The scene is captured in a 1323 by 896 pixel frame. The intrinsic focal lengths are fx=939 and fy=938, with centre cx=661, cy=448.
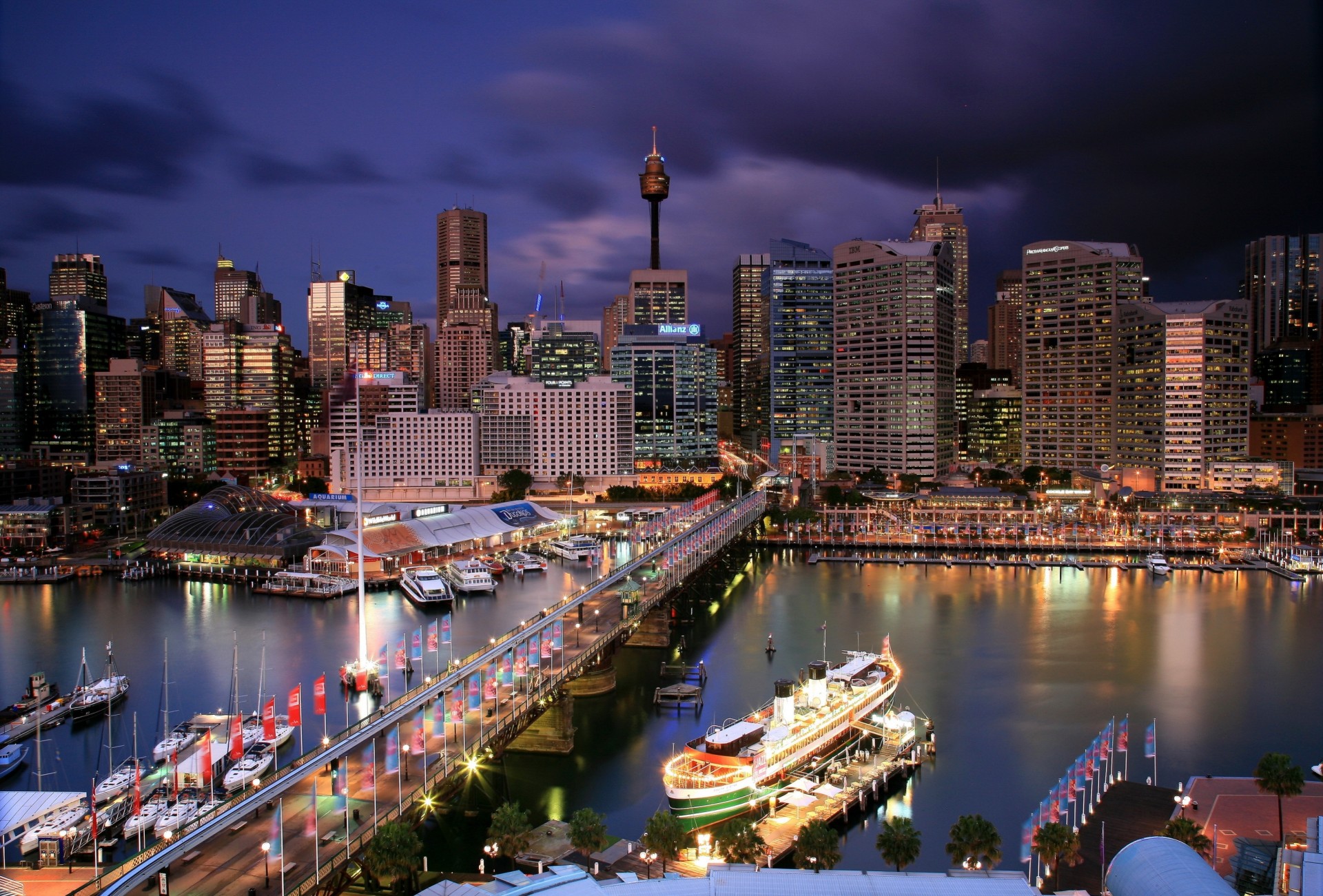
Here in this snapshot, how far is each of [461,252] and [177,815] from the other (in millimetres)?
168820

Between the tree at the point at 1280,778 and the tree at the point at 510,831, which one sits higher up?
the tree at the point at 1280,778

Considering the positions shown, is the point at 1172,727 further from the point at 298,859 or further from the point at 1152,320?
the point at 1152,320

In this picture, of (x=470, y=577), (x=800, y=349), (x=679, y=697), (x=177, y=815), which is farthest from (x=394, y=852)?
(x=800, y=349)

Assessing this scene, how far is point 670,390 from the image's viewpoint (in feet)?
344

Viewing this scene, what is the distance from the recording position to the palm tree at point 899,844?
1641 centimetres

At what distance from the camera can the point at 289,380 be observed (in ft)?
358

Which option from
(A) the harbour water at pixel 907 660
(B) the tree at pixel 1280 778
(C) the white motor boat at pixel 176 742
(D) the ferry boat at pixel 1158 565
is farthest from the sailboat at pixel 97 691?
(D) the ferry boat at pixel 1158 565

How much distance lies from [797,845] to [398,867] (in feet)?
22.7

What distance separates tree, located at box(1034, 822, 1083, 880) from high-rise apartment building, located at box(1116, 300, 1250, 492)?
6897 cm

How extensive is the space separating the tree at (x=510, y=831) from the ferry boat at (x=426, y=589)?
87.1ft

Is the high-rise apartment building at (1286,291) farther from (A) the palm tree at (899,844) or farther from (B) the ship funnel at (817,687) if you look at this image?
(A) the palm tree at (899,844)

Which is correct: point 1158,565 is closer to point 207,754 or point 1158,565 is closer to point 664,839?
point 664,839

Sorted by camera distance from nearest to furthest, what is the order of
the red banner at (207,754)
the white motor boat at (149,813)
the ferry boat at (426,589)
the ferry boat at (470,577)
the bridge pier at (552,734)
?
1. the red banner at (207,754)
2. the white motor boat at (149,813)
3. the bridge pier at (552,734)
4. the ferry boat at (426,589)
5. the ferry boat at (470,577)

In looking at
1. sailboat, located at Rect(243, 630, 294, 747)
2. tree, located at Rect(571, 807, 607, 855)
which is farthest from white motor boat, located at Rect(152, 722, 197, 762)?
tree, located at Rect(571, 807, 607, 855)
